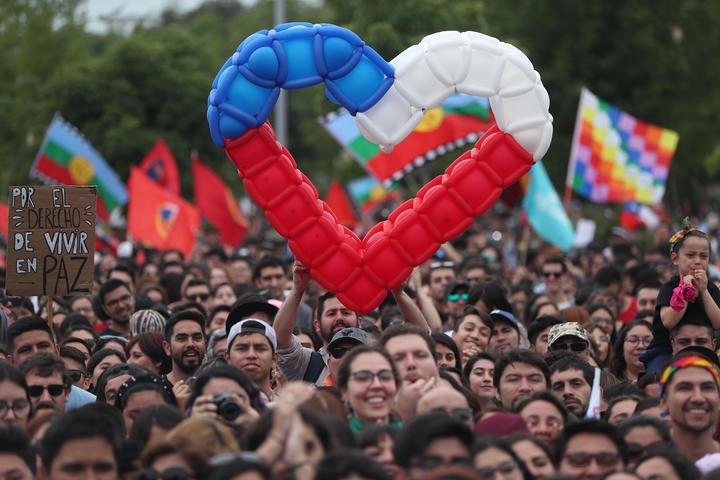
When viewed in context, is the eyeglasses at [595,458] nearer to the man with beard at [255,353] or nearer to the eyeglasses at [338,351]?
the man with beard at [255,353]

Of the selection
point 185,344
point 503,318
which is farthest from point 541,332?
point 185,344

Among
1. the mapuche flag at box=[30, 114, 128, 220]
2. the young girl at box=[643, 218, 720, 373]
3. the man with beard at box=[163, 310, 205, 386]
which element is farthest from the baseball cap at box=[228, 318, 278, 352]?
the mapuche flag at box=[30, 114, 128, 220]

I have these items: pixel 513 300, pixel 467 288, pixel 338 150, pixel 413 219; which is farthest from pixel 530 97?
pixel 338 150

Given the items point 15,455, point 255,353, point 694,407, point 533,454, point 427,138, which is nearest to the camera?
point 15,455

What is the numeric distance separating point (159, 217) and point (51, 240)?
8.89m

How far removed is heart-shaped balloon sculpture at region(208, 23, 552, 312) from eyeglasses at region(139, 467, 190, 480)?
9.44ft

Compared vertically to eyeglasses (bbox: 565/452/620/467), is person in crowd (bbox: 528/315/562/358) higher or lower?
higher

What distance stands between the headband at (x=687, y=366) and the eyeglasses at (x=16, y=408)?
3179 mm

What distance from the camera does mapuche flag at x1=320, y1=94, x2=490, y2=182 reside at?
16.8m

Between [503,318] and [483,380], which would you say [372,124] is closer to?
[483,380]

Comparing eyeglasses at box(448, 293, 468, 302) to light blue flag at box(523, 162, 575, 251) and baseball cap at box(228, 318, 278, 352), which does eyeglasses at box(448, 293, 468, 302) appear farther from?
light blue flag at box(523, 162, 575, 251)

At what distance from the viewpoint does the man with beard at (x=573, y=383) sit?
8.90m

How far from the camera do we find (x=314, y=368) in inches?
369

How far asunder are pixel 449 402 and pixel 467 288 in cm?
550
